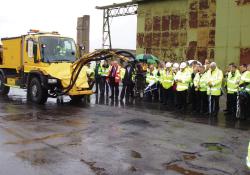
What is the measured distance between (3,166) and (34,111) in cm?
643

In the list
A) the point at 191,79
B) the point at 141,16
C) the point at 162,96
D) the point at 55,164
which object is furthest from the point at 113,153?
the point at 141,16

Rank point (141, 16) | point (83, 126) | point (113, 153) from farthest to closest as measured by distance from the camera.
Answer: point (141, 16)
point (83, 126)
point (113, 153)

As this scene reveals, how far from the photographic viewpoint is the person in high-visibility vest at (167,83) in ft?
51.1

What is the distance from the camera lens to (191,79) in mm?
14461

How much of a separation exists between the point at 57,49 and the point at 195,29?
37.4 feet

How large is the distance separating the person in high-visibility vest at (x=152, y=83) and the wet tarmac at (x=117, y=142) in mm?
3068

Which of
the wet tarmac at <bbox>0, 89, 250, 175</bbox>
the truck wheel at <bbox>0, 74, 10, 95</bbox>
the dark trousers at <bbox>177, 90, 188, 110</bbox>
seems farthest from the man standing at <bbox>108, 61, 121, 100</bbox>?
the truck wheel at <bbox>0, 74, 10, 95</bbox>

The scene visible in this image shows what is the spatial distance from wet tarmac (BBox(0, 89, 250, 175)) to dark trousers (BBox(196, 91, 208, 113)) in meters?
1.02

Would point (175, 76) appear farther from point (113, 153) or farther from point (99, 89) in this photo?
point (113, 153)

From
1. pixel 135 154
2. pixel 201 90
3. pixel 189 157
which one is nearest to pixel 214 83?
pixel 201 90

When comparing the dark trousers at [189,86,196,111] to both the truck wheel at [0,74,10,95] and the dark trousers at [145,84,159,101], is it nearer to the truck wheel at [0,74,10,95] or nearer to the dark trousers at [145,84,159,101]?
the dark trousers at [145,84,159,101]

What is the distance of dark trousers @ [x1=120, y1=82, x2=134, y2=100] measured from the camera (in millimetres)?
17609

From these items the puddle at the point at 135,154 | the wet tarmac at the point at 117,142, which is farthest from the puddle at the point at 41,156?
the puddle at the point at 135,154

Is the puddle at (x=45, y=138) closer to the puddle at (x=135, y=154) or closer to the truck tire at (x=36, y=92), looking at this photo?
the puddle at (x=135, y=154)
